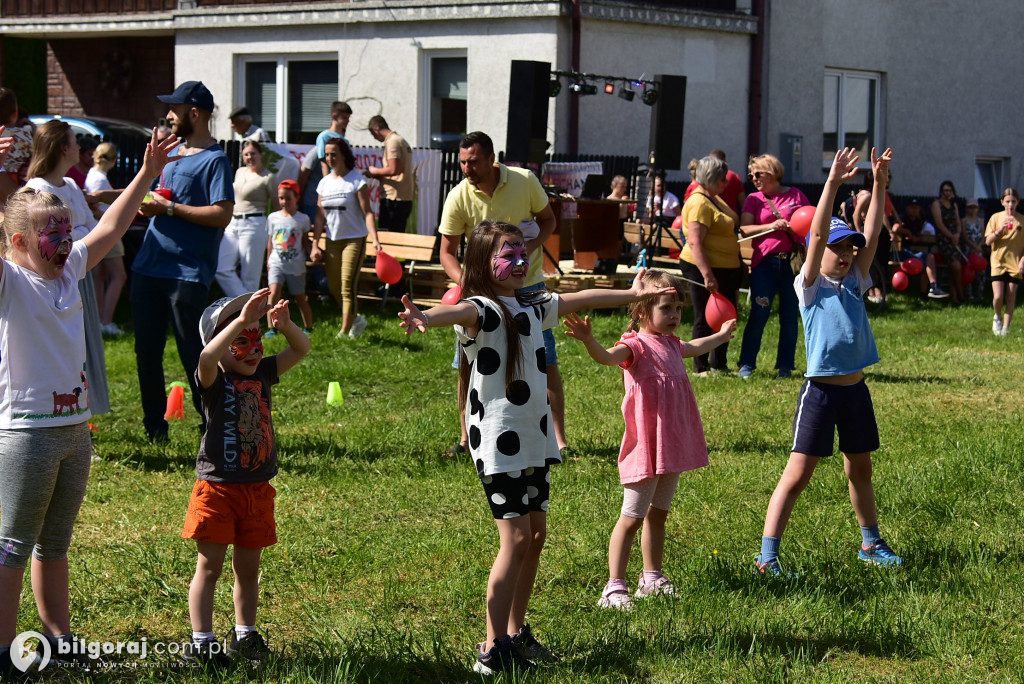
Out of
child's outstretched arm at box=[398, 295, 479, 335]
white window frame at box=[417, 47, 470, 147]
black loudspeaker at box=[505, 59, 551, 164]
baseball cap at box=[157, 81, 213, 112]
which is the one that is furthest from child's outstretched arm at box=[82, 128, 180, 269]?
white window frame at box=[417, 47, 470, 147]

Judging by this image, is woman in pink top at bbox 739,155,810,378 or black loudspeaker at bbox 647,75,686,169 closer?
woman in pink top at bbox 739,155,810,378

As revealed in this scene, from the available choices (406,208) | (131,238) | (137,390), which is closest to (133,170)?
(131,238)

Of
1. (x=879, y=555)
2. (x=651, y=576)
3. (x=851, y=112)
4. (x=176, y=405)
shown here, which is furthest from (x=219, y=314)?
(x=851, y=112)

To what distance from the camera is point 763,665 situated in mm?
4254

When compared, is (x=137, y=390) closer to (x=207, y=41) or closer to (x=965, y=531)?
(x=965, y=531)

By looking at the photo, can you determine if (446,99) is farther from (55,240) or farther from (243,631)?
(243,631)

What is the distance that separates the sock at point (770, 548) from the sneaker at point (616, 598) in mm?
739

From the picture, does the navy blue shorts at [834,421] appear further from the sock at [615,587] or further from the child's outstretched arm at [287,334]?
the child's outstretched arm at [287,334]

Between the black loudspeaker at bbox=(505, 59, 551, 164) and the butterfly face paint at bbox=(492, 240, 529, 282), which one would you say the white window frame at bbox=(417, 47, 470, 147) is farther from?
the butterfly face paint at bbox=(492, 240, 529, 282)

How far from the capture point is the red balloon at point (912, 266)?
57.3 feet

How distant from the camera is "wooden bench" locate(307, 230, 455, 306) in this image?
14.6 metres

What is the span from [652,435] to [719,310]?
136cm

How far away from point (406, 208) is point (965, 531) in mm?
10608

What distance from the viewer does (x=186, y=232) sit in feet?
24.3
